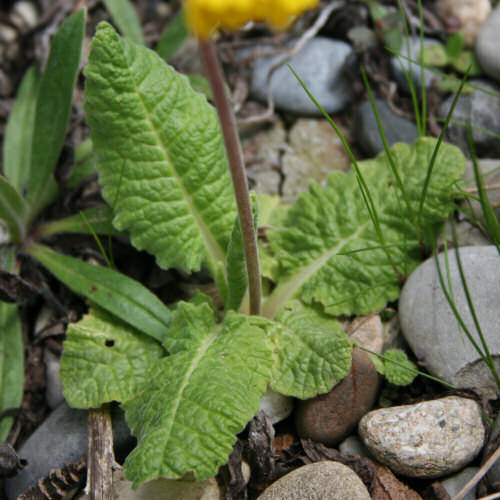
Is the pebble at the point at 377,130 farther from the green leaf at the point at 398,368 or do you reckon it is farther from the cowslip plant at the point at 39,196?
the cowslip plant at the point at 39,196

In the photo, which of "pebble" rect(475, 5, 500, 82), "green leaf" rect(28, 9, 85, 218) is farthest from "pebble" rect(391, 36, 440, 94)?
"green leaf" rect(28, 9, 85, 218)

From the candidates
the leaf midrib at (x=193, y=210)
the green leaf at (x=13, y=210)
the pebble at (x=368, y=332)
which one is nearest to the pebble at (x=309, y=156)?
the leaf midrib at (x=193, y=210)

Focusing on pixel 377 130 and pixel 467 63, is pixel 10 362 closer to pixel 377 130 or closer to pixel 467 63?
pixel 377 130

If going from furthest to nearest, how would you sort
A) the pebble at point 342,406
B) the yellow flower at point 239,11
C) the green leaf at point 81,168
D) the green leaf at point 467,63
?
the green leaf at point 467,63, the green leaf at point 81,168, the pebble at point 342,406, the yellow flower at point 239,11

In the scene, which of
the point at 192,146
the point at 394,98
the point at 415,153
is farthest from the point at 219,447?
the point at 394,98

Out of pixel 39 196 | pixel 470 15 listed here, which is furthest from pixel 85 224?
pixel 470 15

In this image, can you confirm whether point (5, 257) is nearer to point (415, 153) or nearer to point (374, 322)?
point (374, 322)
